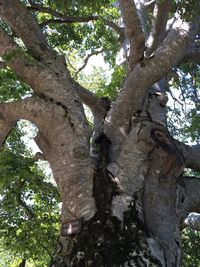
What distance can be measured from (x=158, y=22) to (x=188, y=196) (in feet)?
9.73

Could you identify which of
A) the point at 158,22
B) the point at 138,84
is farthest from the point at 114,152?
the point at 158,22

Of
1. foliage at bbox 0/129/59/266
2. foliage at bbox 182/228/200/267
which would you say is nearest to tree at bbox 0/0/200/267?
foliage at bbox 0/129/59/266

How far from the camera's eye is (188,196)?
4.24 meters

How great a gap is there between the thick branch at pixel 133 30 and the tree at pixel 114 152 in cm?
1

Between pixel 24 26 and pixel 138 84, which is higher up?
pixel 24 26

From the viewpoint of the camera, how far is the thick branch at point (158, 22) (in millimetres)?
5396

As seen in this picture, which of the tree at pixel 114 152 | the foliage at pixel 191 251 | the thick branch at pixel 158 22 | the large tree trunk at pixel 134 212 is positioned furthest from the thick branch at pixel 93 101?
the foliage at pixel 191 251

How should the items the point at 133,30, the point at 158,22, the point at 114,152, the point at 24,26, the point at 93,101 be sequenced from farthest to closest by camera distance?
the point at 158,22
the point at 93,101
the point at 24,26
the point at 133,30
the point at 114,152

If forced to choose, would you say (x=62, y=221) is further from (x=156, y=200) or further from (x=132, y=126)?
(x=132, y=126)

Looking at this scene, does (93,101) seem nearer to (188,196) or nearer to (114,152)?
(114,152)

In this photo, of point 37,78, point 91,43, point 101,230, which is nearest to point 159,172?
point 101,230

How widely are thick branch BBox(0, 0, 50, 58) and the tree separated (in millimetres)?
14

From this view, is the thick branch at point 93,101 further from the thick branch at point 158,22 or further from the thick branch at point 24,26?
the thick branch at point 158,22

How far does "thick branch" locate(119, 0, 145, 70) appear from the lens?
4570 mm
